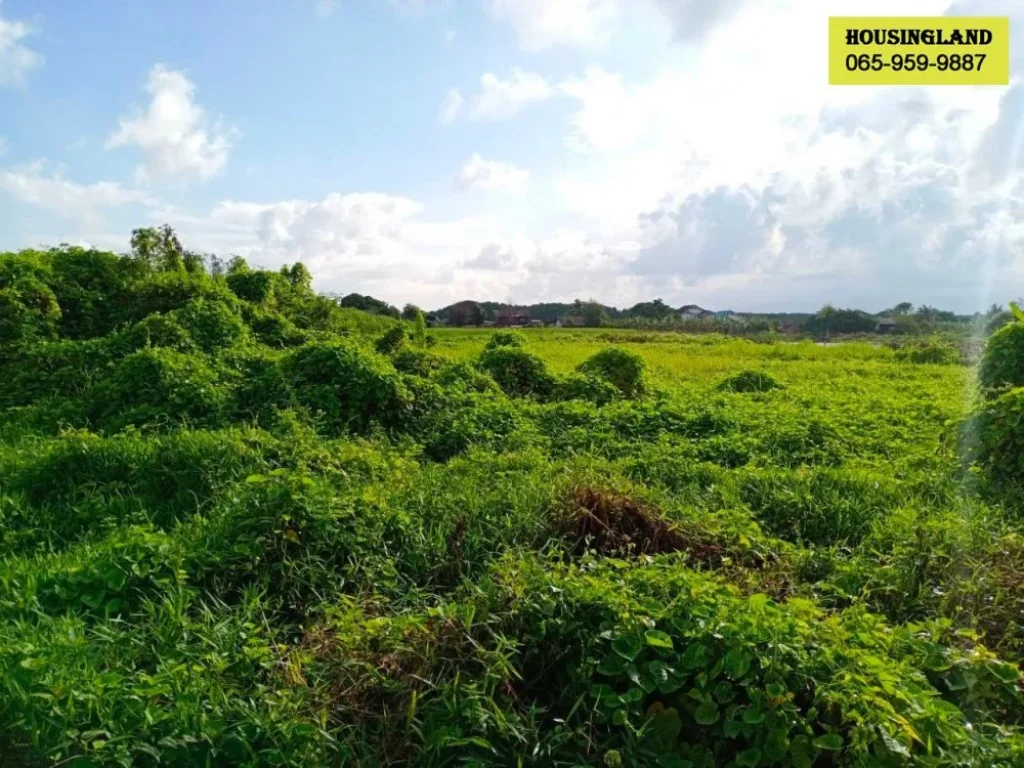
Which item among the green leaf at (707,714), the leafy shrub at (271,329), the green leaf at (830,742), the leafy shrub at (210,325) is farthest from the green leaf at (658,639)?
the leafy shrub at (271,329)

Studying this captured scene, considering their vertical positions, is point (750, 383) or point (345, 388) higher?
point (345, 388)

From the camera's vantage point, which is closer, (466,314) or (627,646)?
(627,646)

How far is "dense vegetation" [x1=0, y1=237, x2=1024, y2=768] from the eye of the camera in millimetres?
2355

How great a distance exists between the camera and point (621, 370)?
10305mm

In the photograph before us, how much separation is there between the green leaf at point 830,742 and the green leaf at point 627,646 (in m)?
0.62

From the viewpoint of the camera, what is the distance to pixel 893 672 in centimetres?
236

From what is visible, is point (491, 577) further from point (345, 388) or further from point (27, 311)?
point (27, 311)

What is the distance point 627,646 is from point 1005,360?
6422 mm

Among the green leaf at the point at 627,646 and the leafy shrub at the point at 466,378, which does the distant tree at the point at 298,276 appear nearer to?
the leafy shrub at the point at 466,378

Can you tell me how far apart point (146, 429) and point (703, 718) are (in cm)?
581

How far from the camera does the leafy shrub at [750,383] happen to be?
35.1 feet

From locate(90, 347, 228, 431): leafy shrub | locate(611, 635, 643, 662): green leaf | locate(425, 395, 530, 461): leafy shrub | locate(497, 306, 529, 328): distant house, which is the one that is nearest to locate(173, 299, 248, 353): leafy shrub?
locate(90, 347, 228, 431): leafy shrub

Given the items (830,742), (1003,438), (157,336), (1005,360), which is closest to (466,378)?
(157,336)

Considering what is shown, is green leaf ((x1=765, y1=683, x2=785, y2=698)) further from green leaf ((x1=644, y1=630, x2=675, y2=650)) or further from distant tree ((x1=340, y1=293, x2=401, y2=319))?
distant tree ((x1=340, y1=293, x2=401, y2=319))
